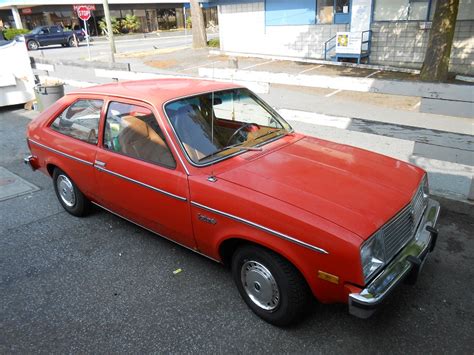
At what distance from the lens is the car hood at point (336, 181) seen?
8.49 ft

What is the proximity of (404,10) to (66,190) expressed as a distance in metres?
13.7

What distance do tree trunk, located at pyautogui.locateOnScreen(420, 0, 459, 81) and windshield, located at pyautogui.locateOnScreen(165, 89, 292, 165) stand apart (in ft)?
30.0

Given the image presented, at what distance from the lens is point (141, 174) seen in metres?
3.45

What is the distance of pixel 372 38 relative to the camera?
15156 mm

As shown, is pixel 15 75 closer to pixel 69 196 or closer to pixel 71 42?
pixel 69 196

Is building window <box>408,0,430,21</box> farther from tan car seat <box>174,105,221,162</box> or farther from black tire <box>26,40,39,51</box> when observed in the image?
black tire <box>26,40,39,51</box>

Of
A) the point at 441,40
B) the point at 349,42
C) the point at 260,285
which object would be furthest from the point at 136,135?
the point at 349,42

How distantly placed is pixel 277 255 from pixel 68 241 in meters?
2.55

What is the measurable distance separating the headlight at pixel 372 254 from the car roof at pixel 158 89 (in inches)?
79.5

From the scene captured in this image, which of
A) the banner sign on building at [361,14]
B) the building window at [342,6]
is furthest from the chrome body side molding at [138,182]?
the building window at [342,6]

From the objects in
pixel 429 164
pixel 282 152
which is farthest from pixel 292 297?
pixel 429 164

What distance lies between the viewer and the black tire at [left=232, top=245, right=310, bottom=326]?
2691 mm

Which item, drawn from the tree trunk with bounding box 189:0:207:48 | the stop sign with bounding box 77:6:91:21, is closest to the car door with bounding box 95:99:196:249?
the stop sign with bounding box 77:6:91:21

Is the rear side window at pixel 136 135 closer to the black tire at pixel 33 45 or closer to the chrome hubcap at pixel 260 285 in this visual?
the chrome hubcap at pixel 260 285
